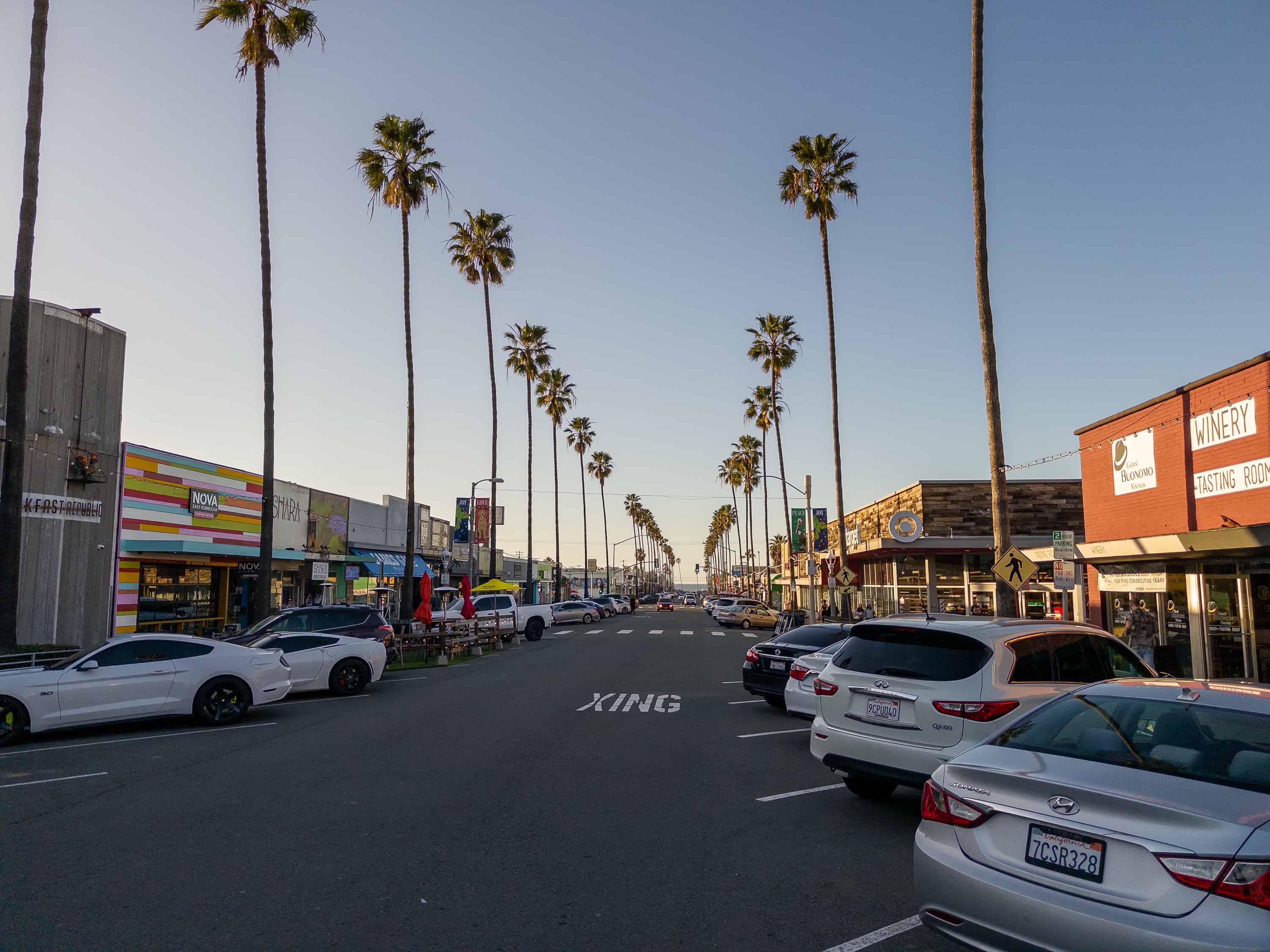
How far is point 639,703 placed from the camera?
48.5ft

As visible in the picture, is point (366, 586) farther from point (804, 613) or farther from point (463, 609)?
point (804, 613)

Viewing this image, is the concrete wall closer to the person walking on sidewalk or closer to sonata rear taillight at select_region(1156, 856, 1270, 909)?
sonata rear taillight at select_region(1156, 856, 1270, 909)

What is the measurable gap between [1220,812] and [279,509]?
1328 inches

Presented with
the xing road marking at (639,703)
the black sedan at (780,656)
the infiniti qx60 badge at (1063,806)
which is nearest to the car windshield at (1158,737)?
the infiniti qx60 badge at (1063,806)

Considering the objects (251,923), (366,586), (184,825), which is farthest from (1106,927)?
(366,586)

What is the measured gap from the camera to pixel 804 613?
29094 mm

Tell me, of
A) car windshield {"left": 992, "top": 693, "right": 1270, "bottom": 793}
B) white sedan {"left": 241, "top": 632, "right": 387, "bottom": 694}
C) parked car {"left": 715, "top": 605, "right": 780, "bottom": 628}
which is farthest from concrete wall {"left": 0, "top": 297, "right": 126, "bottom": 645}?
parked car {"left": 715, "top": 605, "right": 780, "bottom": 628}

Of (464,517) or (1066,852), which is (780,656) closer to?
(1066,852)

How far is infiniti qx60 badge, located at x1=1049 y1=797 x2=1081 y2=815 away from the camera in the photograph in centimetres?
376

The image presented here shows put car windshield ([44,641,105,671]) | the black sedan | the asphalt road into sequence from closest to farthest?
the asphalt road, car windshield ([44,641,105,671]), the black sedan

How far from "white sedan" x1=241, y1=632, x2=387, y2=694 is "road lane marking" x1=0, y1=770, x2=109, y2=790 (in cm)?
612

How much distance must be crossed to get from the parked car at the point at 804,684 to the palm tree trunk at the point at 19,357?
45.0 feet

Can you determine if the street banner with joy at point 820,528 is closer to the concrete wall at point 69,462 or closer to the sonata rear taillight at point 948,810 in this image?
the concrete wall at point 69,462

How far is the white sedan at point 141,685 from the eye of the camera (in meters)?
11.4
